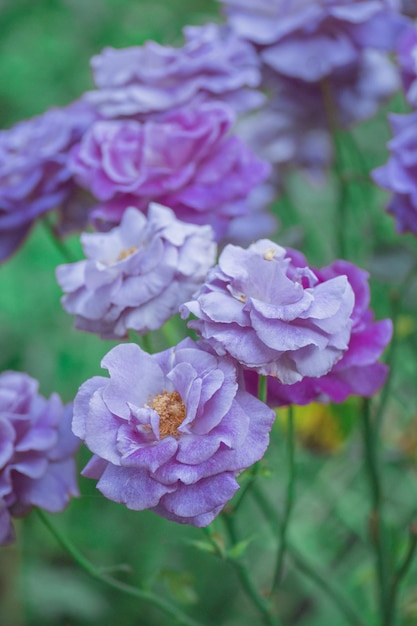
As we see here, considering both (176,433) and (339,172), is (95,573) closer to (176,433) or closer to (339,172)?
(176,433)

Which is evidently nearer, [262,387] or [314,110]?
[262,387]

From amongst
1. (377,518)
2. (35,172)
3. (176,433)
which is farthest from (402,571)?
(35,172)

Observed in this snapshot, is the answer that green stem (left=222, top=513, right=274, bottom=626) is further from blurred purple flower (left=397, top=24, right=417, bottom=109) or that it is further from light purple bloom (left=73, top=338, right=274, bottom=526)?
blurred purple flower (left=397, top=24, right=417, bottom=109)

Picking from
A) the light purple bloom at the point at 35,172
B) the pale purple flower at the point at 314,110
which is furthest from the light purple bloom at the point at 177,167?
the pale purple flower at the point at 314,110

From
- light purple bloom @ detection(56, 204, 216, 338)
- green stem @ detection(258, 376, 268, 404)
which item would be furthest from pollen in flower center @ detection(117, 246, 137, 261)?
green stem @ detection(258, 376, 268, 404)

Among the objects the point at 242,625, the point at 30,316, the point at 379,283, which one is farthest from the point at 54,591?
the point at 379,283

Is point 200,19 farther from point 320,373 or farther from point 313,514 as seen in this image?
point 320,373

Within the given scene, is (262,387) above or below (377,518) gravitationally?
above
